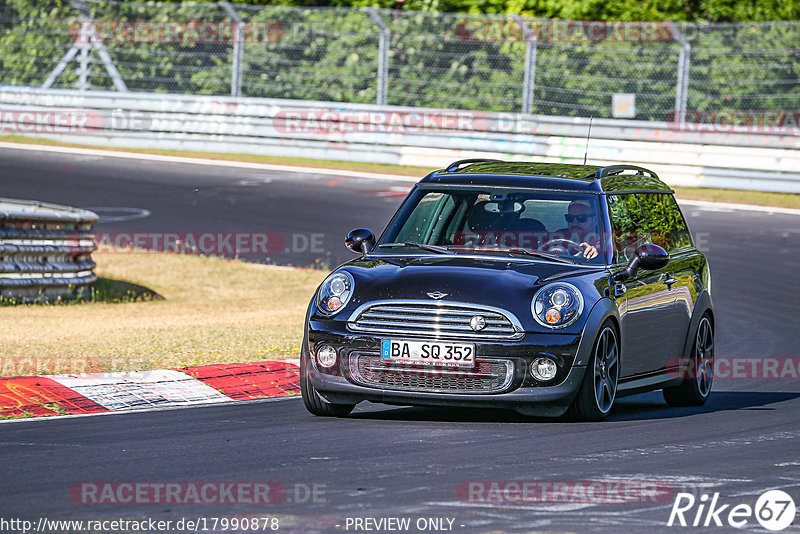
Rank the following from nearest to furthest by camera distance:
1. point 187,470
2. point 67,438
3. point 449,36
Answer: point 187,470
point 67,438
point 449,36

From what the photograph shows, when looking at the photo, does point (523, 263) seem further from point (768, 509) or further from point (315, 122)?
point (315, 122)

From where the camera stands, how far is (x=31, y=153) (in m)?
26.2

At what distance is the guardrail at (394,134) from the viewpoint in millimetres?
23359

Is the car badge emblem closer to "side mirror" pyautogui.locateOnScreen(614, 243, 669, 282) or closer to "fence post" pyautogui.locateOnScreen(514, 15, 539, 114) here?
"side mirror" pyautogui.locateOnScreen(614, 243, 669, 282)

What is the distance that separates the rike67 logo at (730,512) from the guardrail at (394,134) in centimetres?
1751

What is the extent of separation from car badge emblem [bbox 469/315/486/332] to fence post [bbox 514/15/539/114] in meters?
17.3

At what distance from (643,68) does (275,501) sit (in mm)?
19195

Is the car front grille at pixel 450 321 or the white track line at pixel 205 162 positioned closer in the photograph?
the car front grille at pixel 450 321

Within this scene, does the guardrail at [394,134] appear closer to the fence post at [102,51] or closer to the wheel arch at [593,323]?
the fence post at [102,51]

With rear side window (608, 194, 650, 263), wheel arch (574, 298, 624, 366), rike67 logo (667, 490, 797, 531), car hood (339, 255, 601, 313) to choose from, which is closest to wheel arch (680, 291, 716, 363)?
rear side window (608, 194, 650, 263)

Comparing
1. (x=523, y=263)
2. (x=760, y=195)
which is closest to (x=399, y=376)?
(x=523, y=263)

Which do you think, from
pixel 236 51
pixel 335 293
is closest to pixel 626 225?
pixel 335 293

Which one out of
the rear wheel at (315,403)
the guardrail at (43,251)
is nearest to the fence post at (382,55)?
the guardrail at (43,251)

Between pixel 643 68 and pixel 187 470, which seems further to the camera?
pixel 643 68
